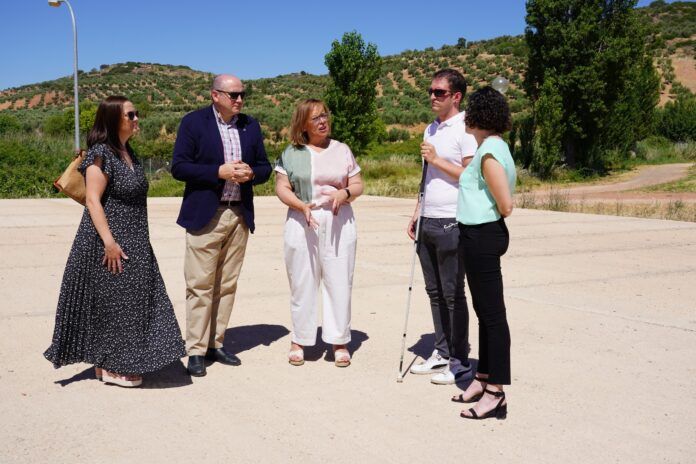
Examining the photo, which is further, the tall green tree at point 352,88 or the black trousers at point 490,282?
the tall green tree at point 352,88

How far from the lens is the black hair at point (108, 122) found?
191 inches

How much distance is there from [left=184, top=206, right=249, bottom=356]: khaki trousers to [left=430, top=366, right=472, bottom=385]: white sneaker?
1.59 m

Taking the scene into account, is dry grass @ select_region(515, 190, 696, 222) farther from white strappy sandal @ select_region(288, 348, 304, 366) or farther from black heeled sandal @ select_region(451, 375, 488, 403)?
black heeled sandal @ select_region(451, 375, 488, 403)

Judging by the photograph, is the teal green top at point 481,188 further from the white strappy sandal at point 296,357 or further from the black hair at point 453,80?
the white strappy sandal at point 296,357

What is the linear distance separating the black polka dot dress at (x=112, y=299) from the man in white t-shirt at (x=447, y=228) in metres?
1.79

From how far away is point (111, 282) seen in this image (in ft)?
15.9

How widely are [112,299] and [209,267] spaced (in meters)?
0.75

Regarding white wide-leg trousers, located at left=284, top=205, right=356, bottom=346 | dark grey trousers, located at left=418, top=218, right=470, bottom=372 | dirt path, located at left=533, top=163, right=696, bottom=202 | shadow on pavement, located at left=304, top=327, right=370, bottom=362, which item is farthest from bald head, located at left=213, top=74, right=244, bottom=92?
dirt path, located at left=533, top=163, right=696, bottom=202

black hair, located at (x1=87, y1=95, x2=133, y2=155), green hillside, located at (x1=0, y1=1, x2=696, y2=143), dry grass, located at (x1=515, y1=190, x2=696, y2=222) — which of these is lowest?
dry grass, located at (x1=515, y1=190, x2=696, y2=222)

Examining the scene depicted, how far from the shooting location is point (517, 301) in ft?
25.9

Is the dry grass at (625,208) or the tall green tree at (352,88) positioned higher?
the tall green tree at (352,88)

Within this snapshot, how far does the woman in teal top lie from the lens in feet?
14.2

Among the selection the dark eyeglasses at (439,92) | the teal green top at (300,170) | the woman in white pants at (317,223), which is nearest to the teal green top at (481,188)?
the dark eyeglasses at (439,92)

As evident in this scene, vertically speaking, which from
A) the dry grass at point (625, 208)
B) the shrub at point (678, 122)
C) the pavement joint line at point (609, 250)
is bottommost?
the pavement joint line at point (609, 250)
